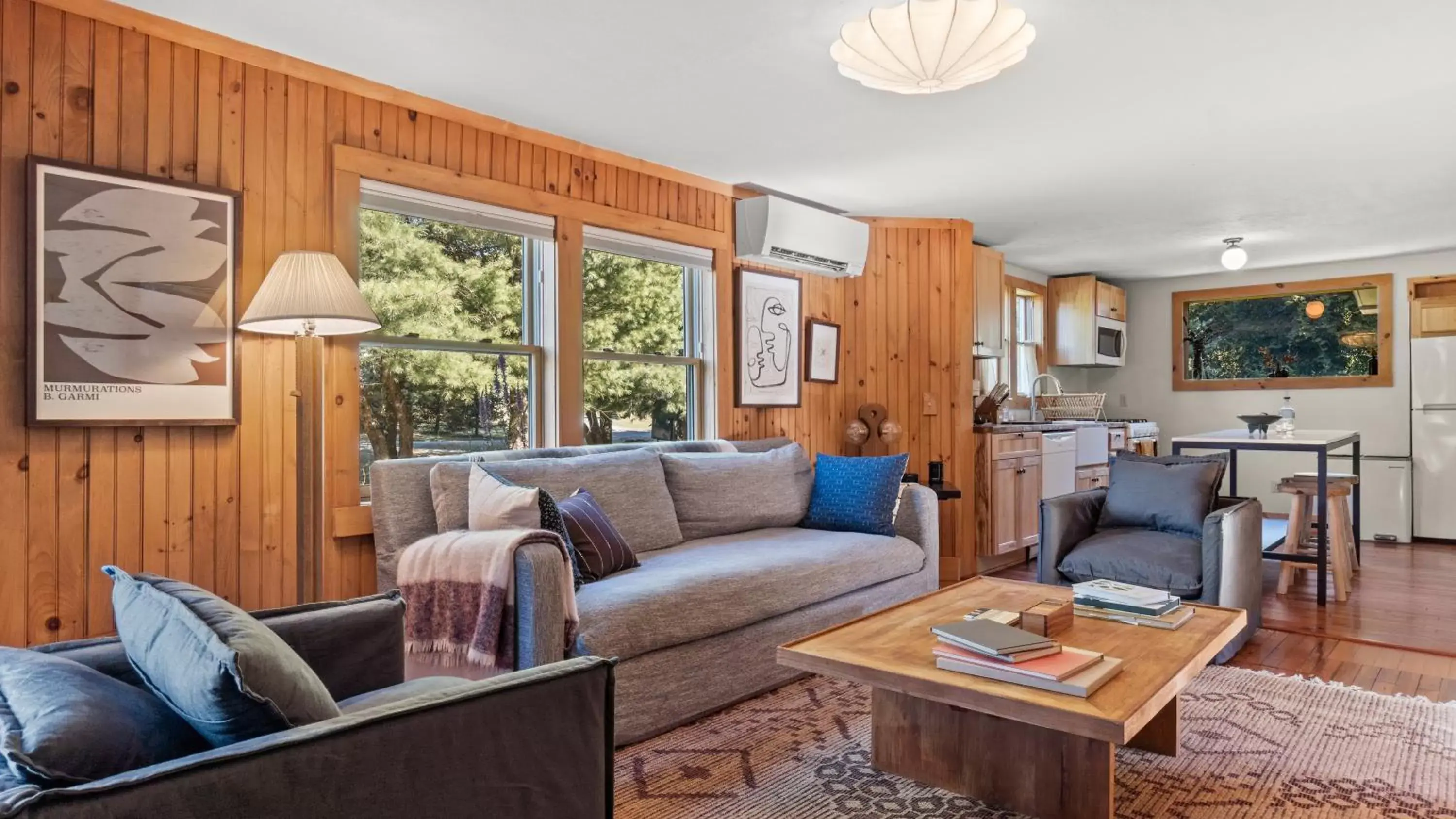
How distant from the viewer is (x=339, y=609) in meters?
1.87

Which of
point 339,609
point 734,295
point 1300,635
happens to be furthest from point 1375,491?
point 339,609

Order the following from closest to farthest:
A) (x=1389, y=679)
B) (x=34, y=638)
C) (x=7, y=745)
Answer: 1. (x=7, y=745)
2. (x=34, y=638)
3. (x=1389, y=679)

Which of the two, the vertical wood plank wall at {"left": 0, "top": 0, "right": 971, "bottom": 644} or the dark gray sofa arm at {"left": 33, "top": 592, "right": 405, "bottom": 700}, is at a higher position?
the vertical wood plank wall at {"left": 0, "top": 0, "right": 971, "bottom": 644}

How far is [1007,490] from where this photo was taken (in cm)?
568

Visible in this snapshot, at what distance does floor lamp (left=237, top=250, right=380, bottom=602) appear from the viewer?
2.63 m

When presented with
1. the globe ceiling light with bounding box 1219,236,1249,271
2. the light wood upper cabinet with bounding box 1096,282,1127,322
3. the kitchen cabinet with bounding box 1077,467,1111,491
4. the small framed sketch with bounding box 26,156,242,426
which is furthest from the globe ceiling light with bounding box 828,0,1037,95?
the light wood upper cabinet with bounding box 1096,282,1127,322

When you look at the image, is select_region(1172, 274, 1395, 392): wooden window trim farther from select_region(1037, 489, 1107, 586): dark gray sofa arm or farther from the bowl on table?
select_region(1037, 489, 1107, 586): dark gray sofa arm

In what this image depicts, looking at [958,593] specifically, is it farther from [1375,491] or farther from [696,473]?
[1375,491]

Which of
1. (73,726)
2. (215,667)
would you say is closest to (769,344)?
(215,667)

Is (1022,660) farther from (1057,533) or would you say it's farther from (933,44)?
(1057,533)

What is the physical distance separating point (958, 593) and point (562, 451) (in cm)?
167

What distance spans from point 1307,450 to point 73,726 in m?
5.18

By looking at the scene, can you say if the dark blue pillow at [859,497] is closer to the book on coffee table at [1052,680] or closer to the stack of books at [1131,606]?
the stack of books at [1131,606]

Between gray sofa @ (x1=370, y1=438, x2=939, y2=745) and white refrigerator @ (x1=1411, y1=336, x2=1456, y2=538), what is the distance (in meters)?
5.32
